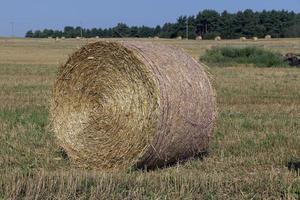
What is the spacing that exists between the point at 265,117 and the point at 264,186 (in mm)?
6082

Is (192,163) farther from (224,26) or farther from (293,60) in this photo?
(224,26)

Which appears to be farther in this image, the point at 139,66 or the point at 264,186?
the point at 139,66

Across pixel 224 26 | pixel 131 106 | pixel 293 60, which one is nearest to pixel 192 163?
pixel 131 106

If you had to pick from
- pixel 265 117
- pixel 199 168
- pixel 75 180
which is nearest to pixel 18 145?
pixel 199 168

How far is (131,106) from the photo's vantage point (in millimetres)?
7824

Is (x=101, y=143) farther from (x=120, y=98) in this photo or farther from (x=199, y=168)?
(x=199, y=168)

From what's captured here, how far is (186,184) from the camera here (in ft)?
19.3

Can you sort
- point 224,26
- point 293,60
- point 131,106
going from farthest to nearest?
point 224,26
point 293,60
point 131,106

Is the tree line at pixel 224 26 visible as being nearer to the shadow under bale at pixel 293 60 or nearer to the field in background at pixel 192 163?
the shadow under bale at pixel 293 60

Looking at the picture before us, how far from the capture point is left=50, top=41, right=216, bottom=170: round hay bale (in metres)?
7.47

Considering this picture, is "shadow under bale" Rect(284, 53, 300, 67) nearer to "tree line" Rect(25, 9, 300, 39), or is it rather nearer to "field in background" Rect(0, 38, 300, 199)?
"field in background" Rect(0, 38, 300, 199)

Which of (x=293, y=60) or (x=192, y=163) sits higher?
(x=192, y=163)

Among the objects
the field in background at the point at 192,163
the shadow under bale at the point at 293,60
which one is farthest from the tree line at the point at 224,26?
the field in background at the point at 192,163

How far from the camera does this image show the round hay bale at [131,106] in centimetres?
747
